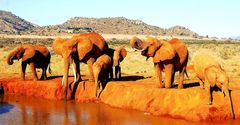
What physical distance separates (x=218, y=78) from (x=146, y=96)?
442 cm

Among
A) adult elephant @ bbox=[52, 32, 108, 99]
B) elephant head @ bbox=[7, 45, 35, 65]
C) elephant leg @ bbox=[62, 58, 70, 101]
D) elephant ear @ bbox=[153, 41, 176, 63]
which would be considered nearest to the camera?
elephant ear @ bbox=[153, 41, 176, 63]

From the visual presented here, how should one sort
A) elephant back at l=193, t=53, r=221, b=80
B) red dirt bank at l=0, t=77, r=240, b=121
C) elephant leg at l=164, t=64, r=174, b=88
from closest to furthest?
red dirt bank at l=0, t=77, r=240, b=121
elephant back at l=193, t=53, r=221, b=80
elephant leg at l=164, t=64, r=174, b=88

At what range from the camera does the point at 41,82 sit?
25.7 m

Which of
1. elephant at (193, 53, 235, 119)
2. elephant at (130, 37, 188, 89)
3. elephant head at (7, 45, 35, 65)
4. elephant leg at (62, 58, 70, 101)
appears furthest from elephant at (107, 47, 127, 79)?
elephant at (193, 53, 235, 119)

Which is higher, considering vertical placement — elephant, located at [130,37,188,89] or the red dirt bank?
elephant, located at [130,37,188,89]

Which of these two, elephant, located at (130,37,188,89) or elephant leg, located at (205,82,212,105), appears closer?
elephant leg, located at (205,82,212,105)

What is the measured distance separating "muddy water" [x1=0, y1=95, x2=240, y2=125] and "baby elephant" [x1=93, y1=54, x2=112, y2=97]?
111cm

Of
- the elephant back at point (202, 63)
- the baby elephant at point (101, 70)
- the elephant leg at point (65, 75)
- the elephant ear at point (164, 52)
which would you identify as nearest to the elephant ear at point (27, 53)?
the elephant leg at point (65, 75)

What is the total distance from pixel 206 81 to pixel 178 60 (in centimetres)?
365

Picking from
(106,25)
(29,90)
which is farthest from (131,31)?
(29,90)

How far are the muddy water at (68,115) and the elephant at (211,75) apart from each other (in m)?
1.35

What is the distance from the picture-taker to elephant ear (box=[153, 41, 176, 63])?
20828mm

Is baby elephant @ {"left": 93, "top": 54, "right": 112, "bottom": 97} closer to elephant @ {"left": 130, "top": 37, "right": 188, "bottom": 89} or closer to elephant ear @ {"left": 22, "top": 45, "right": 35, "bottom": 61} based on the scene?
elephant @ {"left": 130, "top": 37, "right": 188, "bottom": 89}

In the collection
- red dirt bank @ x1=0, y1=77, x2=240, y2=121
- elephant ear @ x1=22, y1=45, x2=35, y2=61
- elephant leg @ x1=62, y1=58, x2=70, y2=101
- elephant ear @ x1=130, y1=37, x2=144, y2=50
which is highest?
elephant ear @ x1=130, y1=37, x2=144, y2=50
